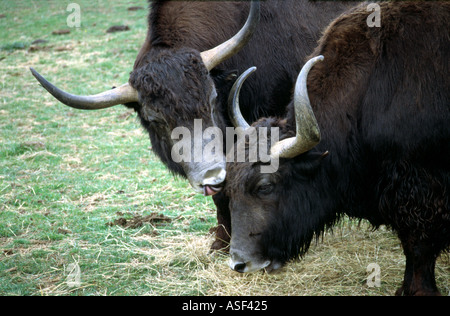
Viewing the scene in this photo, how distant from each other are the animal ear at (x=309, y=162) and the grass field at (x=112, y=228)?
115cm

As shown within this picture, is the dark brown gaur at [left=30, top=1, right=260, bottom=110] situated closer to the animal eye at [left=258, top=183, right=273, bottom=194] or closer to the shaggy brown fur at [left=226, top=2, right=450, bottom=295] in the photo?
the shaggy brown fur at [left=226, top=2, right=450, bottom=295]

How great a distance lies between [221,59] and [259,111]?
2.76 feet

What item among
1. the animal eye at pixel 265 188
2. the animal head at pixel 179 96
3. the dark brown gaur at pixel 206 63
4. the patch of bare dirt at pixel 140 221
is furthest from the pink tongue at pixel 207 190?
the patch of bare dirt at pixel 140 221

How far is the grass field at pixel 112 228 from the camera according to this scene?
15.9ft

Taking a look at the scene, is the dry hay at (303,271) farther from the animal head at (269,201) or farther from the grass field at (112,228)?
the animal head at (269,201)

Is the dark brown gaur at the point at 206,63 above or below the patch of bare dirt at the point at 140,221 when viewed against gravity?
above

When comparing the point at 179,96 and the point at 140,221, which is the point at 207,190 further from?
the point at 140,221

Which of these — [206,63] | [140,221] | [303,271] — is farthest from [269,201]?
[140,221]

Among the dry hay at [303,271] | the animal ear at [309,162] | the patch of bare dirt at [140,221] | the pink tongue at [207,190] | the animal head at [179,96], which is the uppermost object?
the animal head at [179,96]

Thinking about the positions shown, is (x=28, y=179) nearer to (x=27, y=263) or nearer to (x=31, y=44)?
(x=27, y=263)

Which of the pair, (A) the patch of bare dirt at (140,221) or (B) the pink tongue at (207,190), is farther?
(A) the patch of bare dirt at (140,221)

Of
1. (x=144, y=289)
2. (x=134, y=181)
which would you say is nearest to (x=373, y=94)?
(x=144, y=289)

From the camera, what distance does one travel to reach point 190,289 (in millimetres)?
4727

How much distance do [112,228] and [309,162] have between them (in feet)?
9.49
